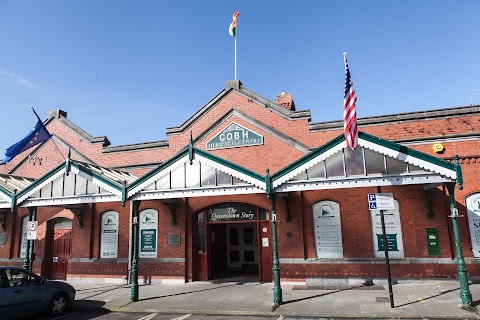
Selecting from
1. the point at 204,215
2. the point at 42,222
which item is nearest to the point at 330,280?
the point at 204,215

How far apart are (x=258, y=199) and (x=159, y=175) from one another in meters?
4.34

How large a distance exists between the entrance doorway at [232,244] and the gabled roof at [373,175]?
13.0 feet

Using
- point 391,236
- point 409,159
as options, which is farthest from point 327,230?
point 409,159

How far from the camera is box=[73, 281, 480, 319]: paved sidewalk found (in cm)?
925

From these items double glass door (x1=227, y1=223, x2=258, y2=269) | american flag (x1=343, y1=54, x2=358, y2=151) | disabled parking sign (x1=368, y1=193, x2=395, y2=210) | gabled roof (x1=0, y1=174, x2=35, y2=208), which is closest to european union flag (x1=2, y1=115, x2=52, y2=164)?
gabled roof (x1=0, y1=174, x2=35, y2=208)

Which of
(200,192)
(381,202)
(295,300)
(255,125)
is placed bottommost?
(295,300)

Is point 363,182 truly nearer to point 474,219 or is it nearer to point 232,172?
point 232,172

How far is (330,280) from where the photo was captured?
13078 mm

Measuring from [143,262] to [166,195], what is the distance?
4746 mm

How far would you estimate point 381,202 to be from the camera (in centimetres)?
974

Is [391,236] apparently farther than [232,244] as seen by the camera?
No

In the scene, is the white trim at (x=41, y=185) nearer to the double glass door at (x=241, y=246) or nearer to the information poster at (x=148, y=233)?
the information poster at (x=148, y=233)

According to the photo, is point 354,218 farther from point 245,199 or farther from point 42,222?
point 42,222

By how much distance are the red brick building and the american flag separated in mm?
385
